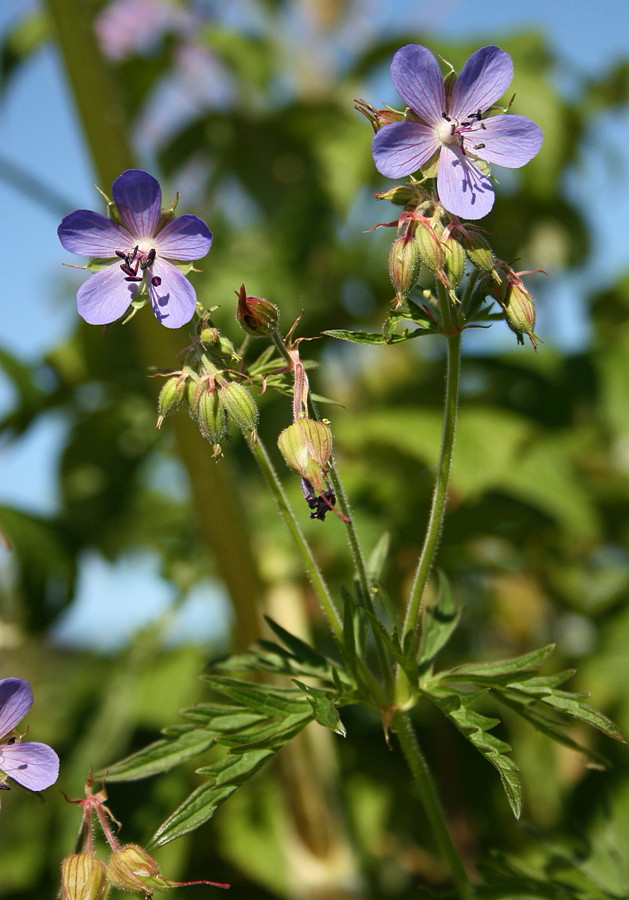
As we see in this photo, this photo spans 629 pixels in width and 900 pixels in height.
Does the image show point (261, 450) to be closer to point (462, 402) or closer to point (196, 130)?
point (462, 402)

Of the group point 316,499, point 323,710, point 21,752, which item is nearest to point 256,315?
point 316,499

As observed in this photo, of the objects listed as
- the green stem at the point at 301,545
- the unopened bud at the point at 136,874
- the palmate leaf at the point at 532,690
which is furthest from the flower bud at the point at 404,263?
the unopened bud at the point at 136,874

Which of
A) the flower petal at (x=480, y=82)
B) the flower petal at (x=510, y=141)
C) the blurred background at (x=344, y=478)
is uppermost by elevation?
the flower petal at (x=480, y=82)

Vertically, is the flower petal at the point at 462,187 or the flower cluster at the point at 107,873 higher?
the flower petal at the point at 462,187

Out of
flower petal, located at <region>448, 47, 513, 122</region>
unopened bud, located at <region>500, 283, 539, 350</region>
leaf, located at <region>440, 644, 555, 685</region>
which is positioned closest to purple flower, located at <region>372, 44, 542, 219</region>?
flower petal, located at <region>448, 47, 513, 122</region>

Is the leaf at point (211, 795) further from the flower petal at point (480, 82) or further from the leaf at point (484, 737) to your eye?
the flower petal at point (480, 82)

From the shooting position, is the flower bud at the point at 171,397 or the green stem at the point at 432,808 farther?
the green stem at the point at 432,808

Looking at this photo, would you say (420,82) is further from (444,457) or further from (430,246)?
(444,457)
